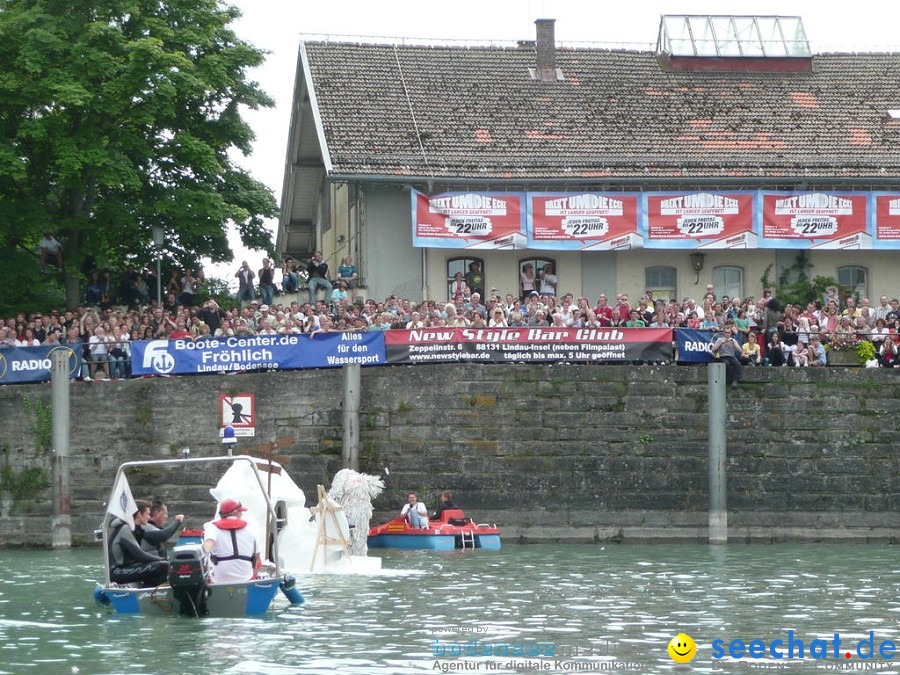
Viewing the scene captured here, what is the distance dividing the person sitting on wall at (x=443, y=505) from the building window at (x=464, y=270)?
29.1 feet

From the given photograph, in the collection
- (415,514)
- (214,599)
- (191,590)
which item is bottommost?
(214,599)

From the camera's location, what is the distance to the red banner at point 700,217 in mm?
40000

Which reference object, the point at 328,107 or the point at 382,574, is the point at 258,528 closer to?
the point at 382,574

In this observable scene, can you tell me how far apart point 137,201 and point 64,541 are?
11.4 meters

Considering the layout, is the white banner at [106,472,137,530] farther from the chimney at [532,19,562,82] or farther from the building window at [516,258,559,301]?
the chimney at [532,19,562,82]

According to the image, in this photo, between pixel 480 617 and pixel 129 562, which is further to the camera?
pixel 129 562

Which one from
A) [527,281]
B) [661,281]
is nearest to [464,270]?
[527,281]

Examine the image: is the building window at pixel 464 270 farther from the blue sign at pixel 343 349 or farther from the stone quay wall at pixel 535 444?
the stone quay wall at pixel 535 444

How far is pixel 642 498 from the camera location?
109ft

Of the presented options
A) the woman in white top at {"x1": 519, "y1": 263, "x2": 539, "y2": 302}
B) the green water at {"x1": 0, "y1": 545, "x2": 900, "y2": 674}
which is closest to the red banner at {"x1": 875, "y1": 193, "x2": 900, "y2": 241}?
the woman in white top at {"x1": 519, "y1": 263, "x2": 539, "y2": 302}

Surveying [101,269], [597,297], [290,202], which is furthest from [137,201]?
[597,297]

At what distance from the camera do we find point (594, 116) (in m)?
42.8

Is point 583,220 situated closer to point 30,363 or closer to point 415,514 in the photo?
point 415,514

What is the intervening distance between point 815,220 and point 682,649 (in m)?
24.2
